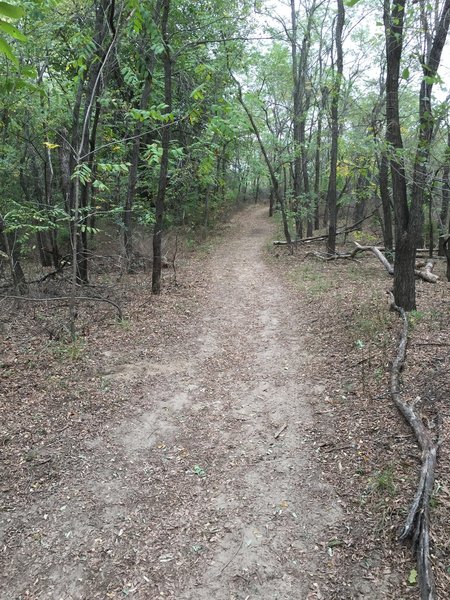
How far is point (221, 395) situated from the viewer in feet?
18.8

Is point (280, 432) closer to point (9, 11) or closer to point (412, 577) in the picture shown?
point (412, 577)

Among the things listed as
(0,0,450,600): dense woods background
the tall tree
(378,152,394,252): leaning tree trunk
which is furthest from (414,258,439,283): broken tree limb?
the tall tree

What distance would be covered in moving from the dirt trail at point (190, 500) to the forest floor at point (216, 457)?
0.6 inches

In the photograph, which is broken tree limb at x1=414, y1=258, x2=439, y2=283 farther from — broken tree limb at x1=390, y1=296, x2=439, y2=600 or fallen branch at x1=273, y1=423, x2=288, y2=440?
fallen branch at x1=273, y1=423, x2=288, y2=440

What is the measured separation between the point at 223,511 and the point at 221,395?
2154 millimetres

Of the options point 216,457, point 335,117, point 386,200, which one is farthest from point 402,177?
point 335,117

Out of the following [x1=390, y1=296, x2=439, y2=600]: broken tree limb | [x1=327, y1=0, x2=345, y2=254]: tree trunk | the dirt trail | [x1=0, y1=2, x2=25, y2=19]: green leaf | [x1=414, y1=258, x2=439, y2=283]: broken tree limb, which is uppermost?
[x1=327, y1=0, x2=345, y2=254]: tree trunk

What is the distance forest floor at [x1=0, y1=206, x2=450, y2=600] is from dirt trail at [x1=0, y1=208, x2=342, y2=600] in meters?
0.02

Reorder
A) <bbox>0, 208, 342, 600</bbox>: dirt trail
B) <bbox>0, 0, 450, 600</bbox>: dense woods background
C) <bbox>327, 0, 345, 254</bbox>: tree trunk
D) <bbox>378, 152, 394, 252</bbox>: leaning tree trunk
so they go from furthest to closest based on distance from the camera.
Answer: <bbox>327, 0, 345, 254</bbox>: tree trunk → <bbox>378, 152, 394, 252</bbox>: leaning tree trunk → <bbox>0, 0, 450, 600</bbox>: dense woods background → <bbox>0, 208, 342, 600</bbox>: dirt trail

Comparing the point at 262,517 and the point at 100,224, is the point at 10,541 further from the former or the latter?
the point at 100,224

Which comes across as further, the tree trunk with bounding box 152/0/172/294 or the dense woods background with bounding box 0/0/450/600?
the tree trunk with bounding box 152/0/172/294

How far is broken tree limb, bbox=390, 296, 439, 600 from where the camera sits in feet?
8.90

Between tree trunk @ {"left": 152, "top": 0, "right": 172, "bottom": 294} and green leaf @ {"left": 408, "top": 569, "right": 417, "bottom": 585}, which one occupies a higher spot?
tree trunk @ {"left": 152, "top": 0, "right": 172, "bottom": 294}

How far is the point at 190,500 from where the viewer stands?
3.82 metres
